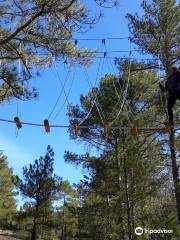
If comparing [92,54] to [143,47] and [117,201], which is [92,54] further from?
[117,201]

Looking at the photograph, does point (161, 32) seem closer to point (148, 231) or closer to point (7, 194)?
point (148, 231)

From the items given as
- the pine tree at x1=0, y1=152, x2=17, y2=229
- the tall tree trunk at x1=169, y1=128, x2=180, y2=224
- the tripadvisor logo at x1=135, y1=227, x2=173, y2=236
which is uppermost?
the pine tree at x1=0, y1=152, x2=17, y2=229

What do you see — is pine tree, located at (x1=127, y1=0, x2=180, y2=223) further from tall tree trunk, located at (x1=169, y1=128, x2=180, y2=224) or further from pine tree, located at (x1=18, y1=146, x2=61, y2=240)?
pine tree, located at (x1=18, y1=146, x2=61, y2=240)

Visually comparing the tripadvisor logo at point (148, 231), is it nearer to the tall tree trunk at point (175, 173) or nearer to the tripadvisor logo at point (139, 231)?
the tripadvisor logo at point (139, 231)

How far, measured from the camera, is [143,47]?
55.1ft

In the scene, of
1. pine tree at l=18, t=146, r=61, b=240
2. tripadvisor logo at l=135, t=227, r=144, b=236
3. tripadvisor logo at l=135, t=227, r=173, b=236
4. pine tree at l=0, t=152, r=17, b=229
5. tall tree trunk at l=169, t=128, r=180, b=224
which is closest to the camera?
tripadvisor logo at l=135, t=227, r=173, b=236

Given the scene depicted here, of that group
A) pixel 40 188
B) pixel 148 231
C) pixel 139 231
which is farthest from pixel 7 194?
pixel 148 231

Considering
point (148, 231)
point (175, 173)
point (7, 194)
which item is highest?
point (7, 194)

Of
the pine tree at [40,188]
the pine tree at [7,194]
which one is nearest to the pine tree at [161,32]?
the pine tree at [40,188]

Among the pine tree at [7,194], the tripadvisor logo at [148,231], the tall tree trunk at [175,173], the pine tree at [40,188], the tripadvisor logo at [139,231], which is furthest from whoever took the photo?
the pine tree at [7,194]

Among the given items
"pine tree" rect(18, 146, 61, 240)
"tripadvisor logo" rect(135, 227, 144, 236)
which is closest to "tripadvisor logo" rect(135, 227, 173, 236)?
"tripadvisor logo" rect(135, 227, 144, 236)

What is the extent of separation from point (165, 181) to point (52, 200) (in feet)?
37.9

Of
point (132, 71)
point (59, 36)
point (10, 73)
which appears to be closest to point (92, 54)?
point (59, 36)

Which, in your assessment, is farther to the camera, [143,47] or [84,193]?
[84,193]
